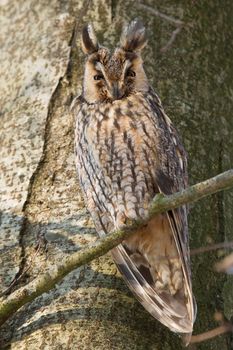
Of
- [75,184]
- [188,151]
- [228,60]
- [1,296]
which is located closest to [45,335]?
[1,296]

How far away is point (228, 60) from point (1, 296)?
1289 mm

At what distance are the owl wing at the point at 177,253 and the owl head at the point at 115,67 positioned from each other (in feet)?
0.32

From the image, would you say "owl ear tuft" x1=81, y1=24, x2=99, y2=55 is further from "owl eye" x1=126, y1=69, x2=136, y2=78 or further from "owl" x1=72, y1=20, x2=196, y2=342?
"owl eye" x1=126, y1=69, x2=136, y2=78

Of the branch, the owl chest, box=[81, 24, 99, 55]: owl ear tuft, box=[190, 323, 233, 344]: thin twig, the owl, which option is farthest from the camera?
box=[81, 24, 99, 55]: owl ear tuft

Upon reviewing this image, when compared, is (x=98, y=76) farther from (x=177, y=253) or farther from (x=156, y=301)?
(x=156, y=301)

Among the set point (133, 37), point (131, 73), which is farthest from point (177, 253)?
point (133, 37)

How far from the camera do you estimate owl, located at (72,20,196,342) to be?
2.38 m

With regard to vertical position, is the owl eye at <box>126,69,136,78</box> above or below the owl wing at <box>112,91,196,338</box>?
above

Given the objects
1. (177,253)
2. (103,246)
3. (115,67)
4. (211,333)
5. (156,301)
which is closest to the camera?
(103,246)

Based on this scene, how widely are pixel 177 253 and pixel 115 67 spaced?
0.65 meters

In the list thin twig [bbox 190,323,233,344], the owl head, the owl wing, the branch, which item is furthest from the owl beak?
thin twig [bbox 190,323,233,344]

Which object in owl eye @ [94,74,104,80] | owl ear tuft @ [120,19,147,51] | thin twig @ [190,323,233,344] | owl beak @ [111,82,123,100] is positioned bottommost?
thin twig @ [190,323,233,344]

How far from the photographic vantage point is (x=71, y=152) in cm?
262

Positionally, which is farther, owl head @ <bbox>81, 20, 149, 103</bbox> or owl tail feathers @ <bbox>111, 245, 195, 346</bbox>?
owl head @ <bbox>81, 20, 149, 103</bbox>
